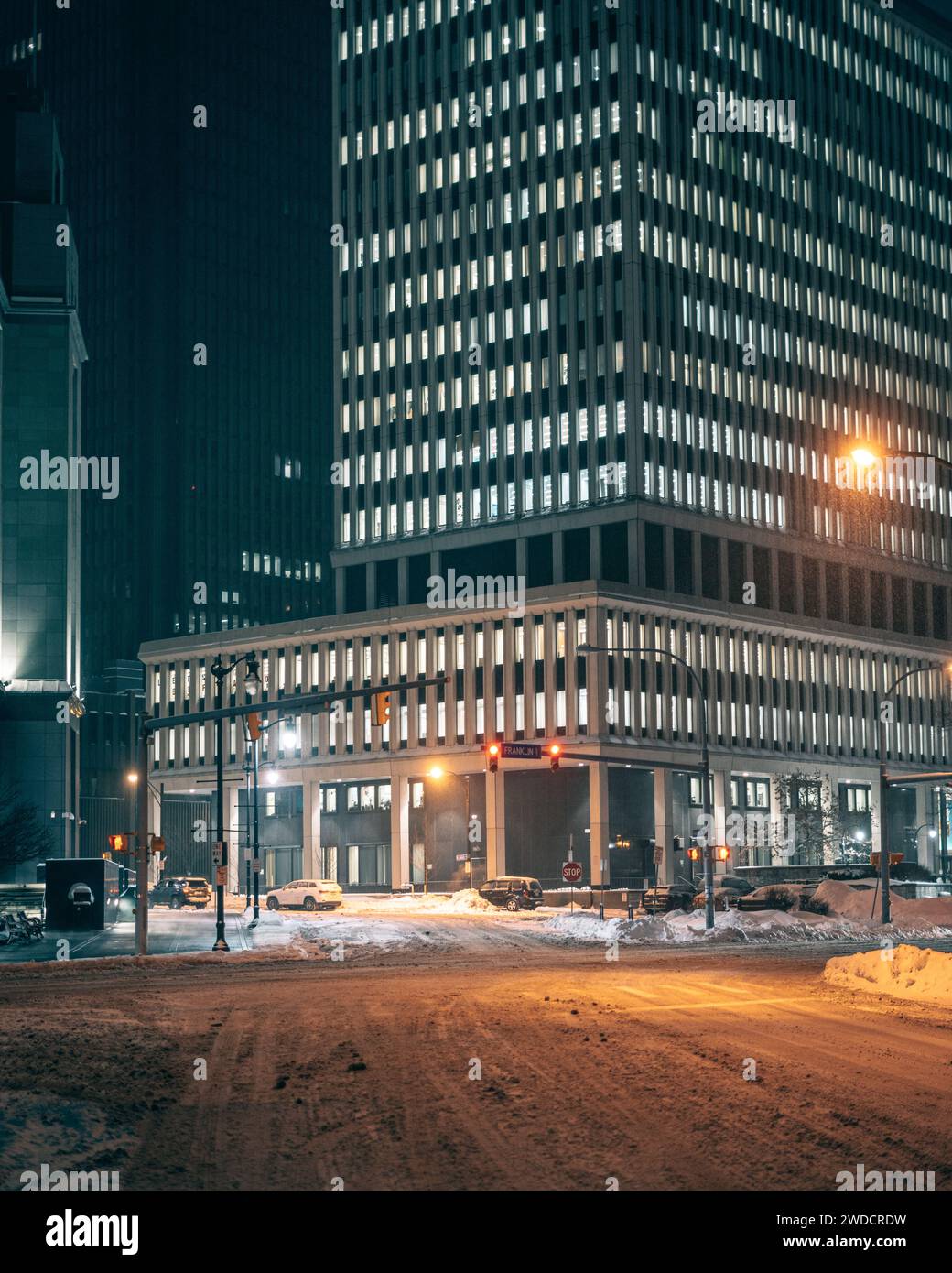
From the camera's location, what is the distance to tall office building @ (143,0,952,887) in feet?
362

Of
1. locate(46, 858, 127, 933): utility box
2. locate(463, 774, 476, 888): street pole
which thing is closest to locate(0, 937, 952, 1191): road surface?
locate(46, 858, 127, 933): utility box

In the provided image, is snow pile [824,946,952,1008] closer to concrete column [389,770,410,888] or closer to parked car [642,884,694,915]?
parked car [642,884,694,915]

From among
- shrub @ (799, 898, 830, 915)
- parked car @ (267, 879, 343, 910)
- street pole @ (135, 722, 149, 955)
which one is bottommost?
parked car @ (267, 879, 343, 910)

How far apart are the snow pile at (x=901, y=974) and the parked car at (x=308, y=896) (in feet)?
168

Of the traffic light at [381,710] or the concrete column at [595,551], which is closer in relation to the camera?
the traffic light at [381,710]

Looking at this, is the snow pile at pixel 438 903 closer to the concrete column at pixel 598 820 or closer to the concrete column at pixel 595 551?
the concrete column at pixel 598 820

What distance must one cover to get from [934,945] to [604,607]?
6186 centimetres

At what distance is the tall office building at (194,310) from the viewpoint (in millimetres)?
175750

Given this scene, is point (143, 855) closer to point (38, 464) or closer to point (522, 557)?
point (38, 464)

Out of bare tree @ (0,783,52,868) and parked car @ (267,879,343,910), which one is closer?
bare tree @ (0,783,52,868)

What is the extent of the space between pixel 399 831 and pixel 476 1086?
97360mm

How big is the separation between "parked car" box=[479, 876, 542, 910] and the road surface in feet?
153

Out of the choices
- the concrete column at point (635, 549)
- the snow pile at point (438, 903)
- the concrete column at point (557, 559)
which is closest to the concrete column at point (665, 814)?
the concrete column at point (635, 549)
